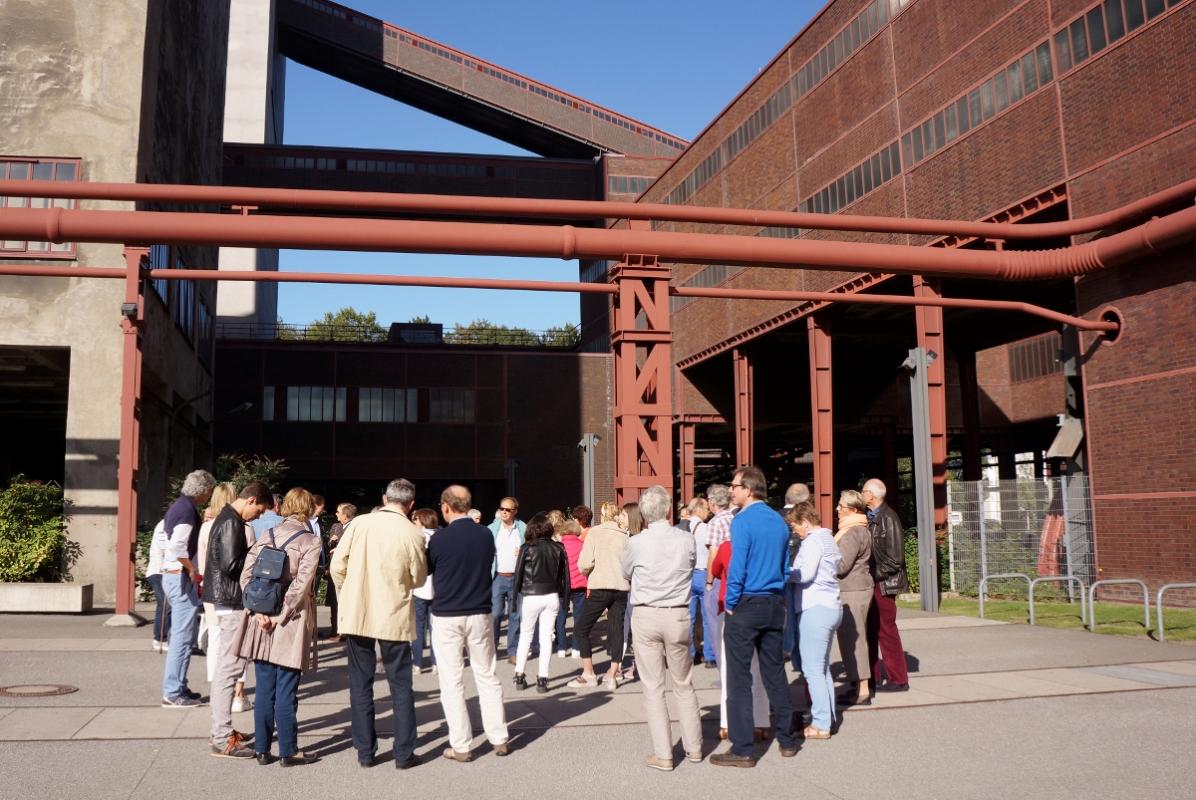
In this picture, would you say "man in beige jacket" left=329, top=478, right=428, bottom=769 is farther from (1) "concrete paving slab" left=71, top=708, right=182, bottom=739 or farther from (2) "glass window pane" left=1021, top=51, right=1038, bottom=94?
(2) "glass window pane" left=1021, top=51, right=1038, bottom=94

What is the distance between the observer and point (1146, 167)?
17.6m

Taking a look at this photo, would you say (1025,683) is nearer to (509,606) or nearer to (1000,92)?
(509,606)

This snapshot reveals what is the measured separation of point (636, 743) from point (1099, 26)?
58.6ft

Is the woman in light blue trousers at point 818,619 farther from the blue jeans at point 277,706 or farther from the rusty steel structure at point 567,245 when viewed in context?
the rusty steel structure at point 567,245

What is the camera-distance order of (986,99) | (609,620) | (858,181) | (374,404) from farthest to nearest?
(374,404)
(858,181)
(986,99)
(609,620)

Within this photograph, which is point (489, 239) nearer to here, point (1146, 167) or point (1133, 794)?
point (1133, 794)

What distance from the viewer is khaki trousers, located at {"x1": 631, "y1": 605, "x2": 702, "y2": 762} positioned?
6906 millimetres

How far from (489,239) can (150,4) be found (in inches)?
525

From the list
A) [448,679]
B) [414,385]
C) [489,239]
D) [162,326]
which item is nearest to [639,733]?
[448,679]

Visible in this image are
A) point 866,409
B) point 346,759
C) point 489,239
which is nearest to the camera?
point 346,759

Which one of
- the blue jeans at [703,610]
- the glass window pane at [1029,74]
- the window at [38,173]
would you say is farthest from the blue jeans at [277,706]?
the glass window pane at [1029,74]

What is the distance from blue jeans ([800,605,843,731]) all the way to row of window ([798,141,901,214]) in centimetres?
2085

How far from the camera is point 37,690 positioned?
957 cm

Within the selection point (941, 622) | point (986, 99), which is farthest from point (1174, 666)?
point (986, 99)
